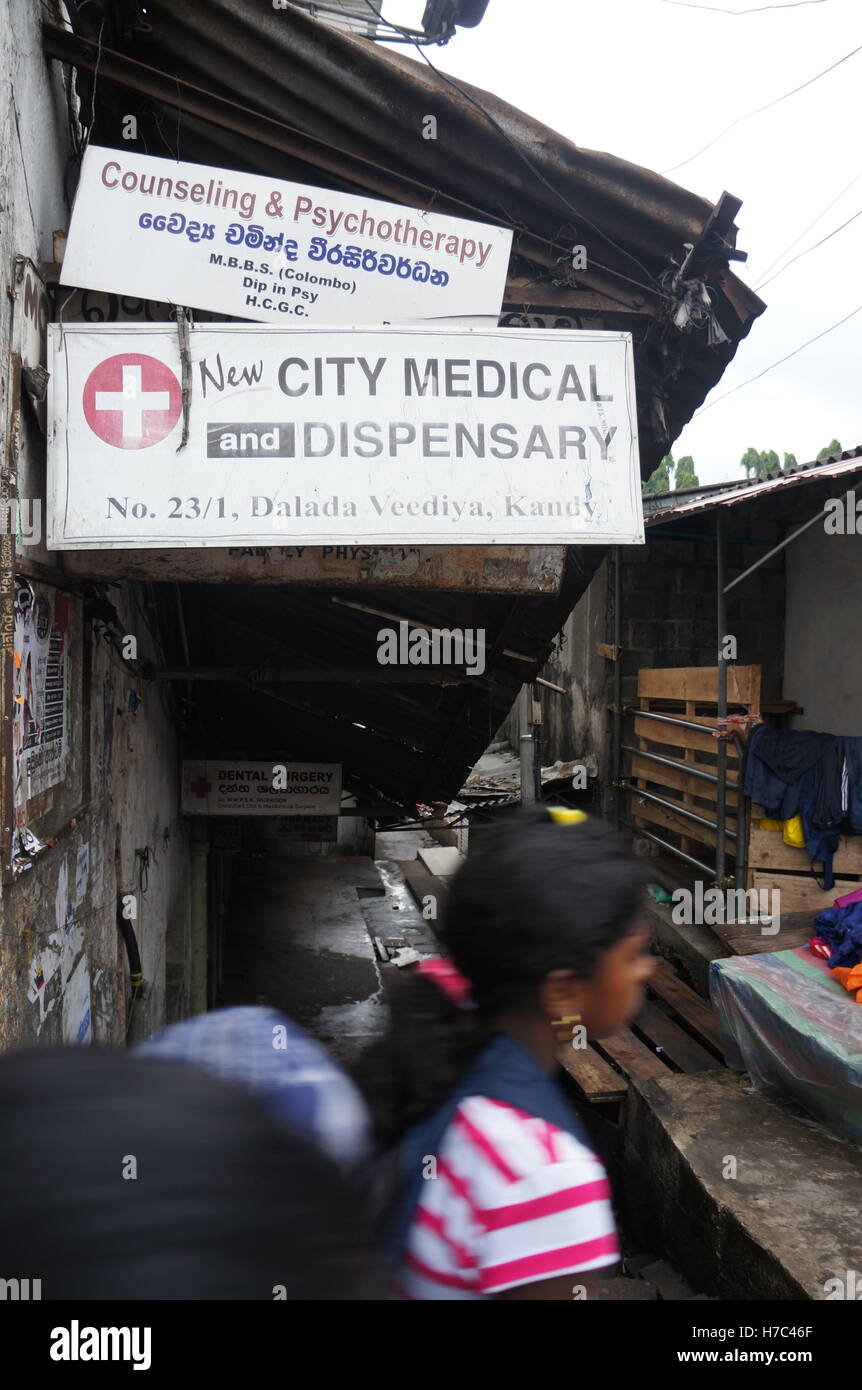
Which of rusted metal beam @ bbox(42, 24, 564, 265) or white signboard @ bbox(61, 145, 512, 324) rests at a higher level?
rusted metal beam @ bbox(42, 24, 564, 265)

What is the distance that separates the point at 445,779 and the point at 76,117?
515 cm

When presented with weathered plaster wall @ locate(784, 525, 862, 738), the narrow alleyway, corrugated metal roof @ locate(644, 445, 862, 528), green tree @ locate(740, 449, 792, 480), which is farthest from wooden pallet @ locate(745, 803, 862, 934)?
green tree @ locate(740, 449, 792, 480)

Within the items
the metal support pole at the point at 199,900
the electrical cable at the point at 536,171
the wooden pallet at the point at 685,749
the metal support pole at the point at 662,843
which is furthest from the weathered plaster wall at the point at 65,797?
the metal support pole at the point at 662,843

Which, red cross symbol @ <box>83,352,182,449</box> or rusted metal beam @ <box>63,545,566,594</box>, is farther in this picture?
rusted metal beam @ <box>63,545,566,594</box>

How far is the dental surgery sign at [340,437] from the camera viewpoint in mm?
2670

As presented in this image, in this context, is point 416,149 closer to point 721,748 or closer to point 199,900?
point 721,748

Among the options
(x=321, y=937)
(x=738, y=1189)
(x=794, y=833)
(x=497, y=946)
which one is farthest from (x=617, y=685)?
(x=497, y=946)

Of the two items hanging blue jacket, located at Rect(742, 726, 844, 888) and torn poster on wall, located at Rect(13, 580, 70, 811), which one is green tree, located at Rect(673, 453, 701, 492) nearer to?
hanging blue jacket, located at Rect(742, 726, 844, 888)

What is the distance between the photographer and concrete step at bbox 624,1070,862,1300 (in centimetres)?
399

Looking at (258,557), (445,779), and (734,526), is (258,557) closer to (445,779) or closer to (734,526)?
(445,779)

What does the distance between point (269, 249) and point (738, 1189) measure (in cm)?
460

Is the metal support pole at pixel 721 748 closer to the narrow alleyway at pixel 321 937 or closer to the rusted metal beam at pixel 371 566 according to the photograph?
the narrow alleyway at pixel 321 937

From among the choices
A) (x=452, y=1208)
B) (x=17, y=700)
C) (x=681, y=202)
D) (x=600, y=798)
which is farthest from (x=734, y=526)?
(x=452, y=1208)

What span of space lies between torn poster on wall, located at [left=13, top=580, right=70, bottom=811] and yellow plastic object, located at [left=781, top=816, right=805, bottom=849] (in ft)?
18.4
